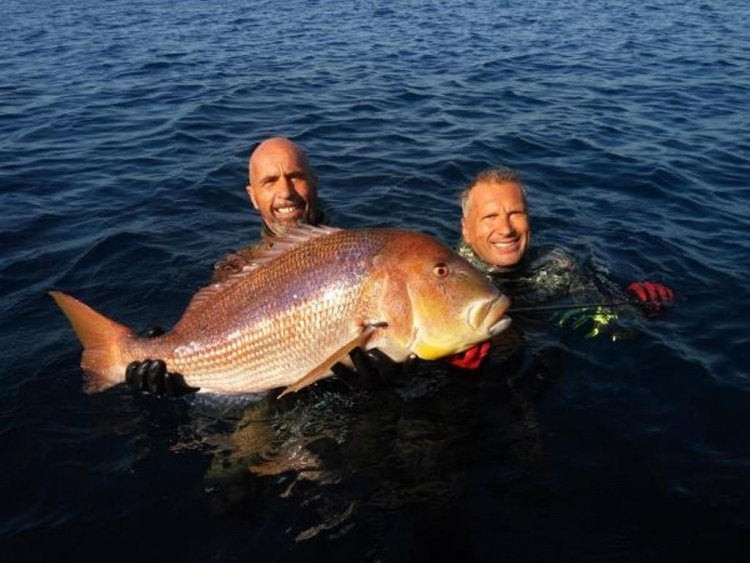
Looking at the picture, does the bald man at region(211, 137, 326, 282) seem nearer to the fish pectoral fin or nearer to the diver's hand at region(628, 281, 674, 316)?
the fish pectoral fin

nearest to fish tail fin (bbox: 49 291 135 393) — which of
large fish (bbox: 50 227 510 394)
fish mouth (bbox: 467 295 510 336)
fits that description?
large fish (bbox: 50 227 510 394)

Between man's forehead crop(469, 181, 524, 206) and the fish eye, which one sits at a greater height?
the fish eye

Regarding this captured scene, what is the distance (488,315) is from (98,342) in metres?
3.06

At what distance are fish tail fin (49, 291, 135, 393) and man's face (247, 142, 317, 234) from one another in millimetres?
2302

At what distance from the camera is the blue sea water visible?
456 centimetres

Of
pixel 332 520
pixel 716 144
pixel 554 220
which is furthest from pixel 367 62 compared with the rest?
pixel 332 520

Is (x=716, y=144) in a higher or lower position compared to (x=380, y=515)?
lower

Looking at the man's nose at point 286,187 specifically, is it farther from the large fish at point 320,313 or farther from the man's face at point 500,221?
the large fish at point 320,313

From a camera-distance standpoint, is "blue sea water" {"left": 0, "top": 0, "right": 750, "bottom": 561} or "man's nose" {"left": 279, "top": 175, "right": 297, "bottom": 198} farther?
"man's nose" {"left": 279, "top": 175, "right": 297, "bottom": 198}

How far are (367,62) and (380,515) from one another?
17312 mm

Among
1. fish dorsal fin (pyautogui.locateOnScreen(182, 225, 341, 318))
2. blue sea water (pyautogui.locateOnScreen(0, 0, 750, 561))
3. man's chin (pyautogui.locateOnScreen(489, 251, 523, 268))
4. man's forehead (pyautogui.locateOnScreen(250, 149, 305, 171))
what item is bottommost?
blue sea water (pyautogui.locateOnScreen(0, 0, 750, 561))

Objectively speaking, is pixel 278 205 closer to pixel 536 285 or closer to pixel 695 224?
pixel 536 285

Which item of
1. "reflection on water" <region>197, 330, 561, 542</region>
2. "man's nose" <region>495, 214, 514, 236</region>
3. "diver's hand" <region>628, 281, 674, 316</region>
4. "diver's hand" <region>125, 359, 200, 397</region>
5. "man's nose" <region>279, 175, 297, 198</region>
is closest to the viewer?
"reflection on water" <region>197, 330, 561, 542</region>

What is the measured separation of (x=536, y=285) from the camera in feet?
23.1
